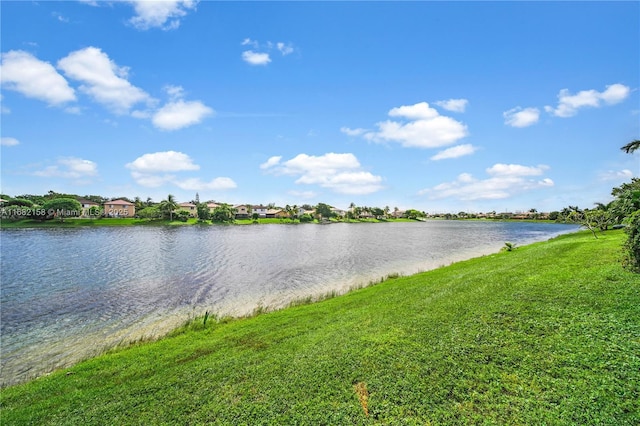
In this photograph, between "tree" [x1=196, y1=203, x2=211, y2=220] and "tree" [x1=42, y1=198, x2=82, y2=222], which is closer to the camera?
"tree" [x1=42, y1=198, x2=82, y2=222]

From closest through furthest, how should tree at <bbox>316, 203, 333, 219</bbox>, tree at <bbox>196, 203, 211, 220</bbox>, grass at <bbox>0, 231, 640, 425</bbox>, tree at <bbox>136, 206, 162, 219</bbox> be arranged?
grass at <bbox>0, 231, 640, 425</bbox>
tree at <bbox>136, 206, 162, 219</bbox>
tree at <bbox>196, 203, 211, 220</bbox>
tree at <bbox>316, 203, 333, 219</bbox>

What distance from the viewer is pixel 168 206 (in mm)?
112812

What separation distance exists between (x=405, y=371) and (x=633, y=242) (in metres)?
10.8

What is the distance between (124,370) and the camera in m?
9.93

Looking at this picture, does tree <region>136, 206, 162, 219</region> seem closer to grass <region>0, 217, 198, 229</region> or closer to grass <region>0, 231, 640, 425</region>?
grass <region>0, 217, 198, 229</region>

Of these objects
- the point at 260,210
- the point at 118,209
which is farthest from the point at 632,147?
the point at 260,210

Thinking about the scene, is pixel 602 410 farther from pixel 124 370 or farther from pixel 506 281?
pixel 124 370

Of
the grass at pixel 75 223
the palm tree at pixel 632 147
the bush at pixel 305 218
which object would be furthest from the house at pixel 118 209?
the palm tree at pixel 632 147

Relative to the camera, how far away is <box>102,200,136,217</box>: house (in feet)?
400

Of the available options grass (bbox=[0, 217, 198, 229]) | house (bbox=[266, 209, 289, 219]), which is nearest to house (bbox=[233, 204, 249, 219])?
house (bbox=[266, 209, 289, 219])

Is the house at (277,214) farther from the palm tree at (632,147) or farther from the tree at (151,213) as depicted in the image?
the palm tree at (632,147)

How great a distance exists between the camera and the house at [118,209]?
12200 centimetres

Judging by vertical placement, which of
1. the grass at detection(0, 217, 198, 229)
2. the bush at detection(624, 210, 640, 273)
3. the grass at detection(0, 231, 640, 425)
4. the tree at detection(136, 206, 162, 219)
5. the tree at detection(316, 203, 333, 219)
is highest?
the tree at detection(316, 203, 333, 219)

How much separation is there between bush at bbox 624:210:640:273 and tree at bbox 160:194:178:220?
124317mm
